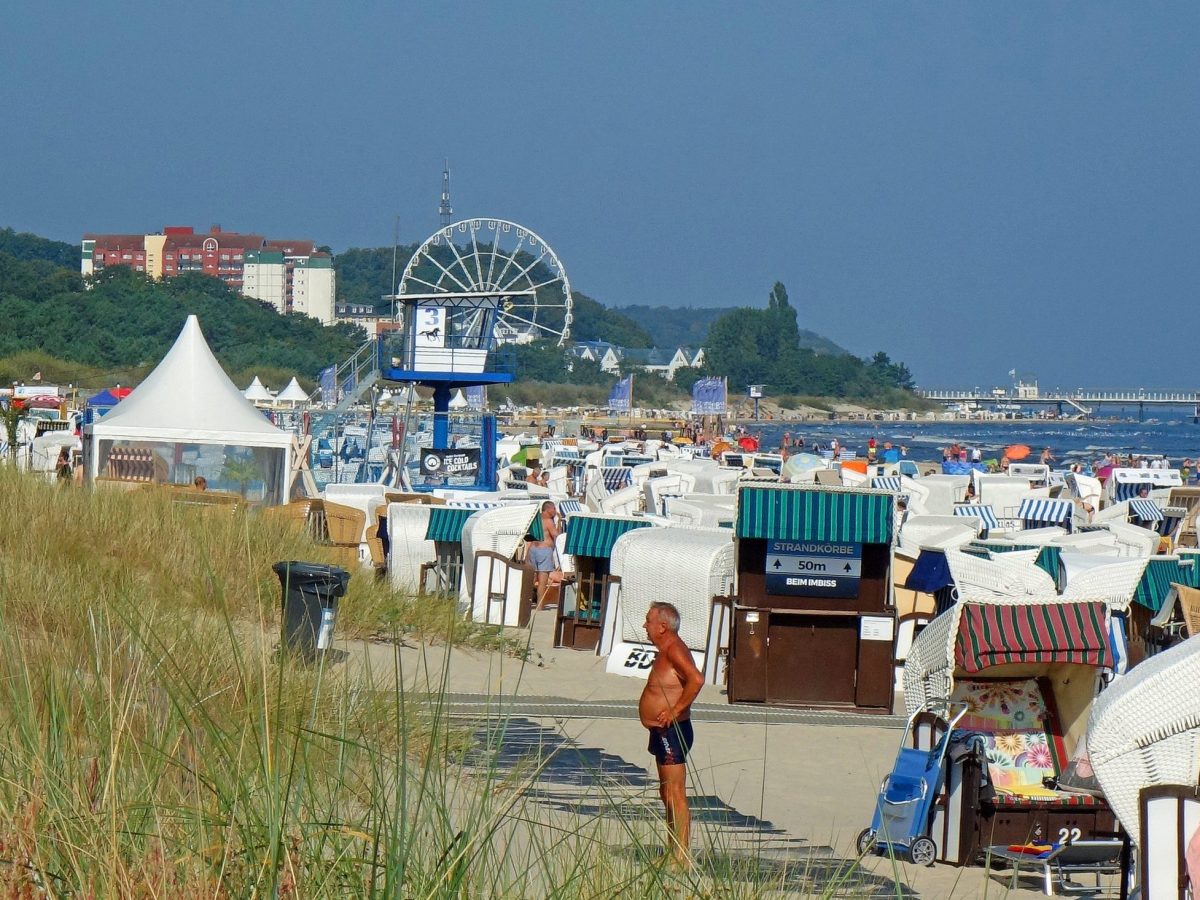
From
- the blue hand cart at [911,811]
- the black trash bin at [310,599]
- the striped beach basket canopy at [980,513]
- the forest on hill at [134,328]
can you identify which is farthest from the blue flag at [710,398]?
the blue hand cart at [911,811]

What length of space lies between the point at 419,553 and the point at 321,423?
63.2 feet

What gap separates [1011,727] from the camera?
24.7ft

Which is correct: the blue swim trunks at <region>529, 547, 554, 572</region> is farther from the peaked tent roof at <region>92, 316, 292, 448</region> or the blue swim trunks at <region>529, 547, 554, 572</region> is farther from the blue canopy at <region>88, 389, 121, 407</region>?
the blue canopy at <region>88, 389, 121, 407</region>

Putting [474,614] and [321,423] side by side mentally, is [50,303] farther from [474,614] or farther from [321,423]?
[474,614]

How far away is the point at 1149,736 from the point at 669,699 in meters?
1.88

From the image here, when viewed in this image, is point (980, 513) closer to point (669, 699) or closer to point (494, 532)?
point (494, 532)

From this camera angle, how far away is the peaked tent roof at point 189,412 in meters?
19.4

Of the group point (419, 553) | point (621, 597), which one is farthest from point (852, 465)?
point (621, 597)

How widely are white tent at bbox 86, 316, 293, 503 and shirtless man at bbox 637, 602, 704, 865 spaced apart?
13318 mm

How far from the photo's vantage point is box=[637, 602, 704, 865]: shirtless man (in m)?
5.96

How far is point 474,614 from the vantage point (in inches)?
555

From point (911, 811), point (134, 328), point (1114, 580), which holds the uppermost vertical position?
point (134, 328)

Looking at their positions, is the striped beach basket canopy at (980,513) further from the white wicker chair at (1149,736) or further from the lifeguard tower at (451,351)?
the white wicker chair at (1149,736)

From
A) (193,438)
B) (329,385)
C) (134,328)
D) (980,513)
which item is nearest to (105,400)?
(329,385)
